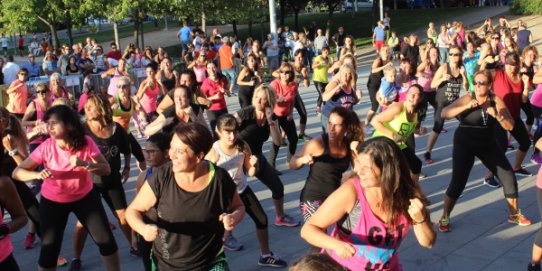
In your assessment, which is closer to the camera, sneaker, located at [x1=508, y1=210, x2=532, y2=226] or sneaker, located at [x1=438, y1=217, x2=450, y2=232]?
sneaker, located at [x1=438, y1=217, x2=450, y2=232]

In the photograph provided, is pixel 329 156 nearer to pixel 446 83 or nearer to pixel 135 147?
pixel 135 147

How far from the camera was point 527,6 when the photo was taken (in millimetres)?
38406

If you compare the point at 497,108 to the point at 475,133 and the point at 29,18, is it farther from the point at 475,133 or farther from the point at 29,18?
the point at 29,18

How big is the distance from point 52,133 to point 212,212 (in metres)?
1.82

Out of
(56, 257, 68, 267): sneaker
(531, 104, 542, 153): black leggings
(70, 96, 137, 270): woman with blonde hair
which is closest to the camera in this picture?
(70, 96, 137, 270): woman with blonde hair

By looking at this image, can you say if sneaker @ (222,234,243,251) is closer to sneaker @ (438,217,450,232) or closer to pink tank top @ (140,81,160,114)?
sneaker @ (438,217,450,232)

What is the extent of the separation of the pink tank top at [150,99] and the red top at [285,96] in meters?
2.22

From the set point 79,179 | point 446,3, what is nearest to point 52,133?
point 79,179

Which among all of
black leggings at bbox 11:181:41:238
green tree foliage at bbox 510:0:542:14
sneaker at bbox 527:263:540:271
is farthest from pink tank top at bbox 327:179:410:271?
green tree foliage at bbox 510:0:542:14

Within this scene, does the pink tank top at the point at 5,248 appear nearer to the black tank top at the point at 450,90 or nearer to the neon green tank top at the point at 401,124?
the neon green tank top at the point at 401,124

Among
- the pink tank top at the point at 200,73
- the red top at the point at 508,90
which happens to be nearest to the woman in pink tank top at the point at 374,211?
the red top at the point at 508,90

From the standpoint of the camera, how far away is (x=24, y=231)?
8.20 metres

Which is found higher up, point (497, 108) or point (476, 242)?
point (497, 108)

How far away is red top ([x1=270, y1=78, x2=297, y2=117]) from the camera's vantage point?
416 inches
